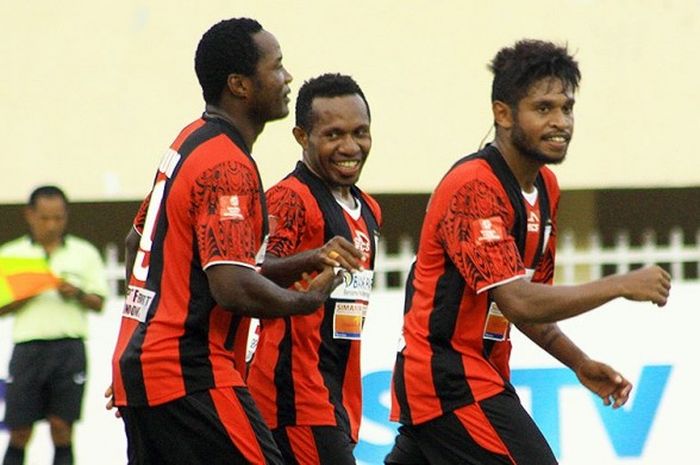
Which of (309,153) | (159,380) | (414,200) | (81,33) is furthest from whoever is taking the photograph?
(414,200)

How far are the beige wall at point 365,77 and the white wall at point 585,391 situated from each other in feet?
15.4

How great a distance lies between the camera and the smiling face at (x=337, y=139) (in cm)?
680

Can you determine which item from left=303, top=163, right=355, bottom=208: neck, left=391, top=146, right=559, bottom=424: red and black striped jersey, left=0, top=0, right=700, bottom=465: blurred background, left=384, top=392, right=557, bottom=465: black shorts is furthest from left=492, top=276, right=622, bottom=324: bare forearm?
left=0, top=0, right=700, bottom=465: blurred background

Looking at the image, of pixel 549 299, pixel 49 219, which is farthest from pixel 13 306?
pixel 549 299

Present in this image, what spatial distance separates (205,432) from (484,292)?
3.56ft

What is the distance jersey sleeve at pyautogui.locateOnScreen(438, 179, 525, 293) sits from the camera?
5371 millimetres

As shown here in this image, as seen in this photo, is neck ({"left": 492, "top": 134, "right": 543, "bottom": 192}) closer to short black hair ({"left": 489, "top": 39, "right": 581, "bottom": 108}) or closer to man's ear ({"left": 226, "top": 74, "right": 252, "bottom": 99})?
short black hair ({"left": 489, "top": 39, "right": 581, "bottom": 108})

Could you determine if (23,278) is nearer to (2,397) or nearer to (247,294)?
(2,397)

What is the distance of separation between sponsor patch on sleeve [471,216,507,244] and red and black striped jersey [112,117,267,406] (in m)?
0.74

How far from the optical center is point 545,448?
562cm

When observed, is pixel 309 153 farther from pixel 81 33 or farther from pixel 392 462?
pixel 81 33

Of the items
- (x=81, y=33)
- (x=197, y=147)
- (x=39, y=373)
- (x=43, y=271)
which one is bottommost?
(x=39, y=373)

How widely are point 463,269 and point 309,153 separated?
5.37 ft

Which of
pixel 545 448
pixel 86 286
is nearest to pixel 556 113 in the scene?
pixel 545 448
